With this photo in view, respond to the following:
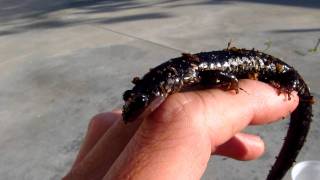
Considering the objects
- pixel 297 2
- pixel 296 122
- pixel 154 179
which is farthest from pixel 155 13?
pixel 154 179

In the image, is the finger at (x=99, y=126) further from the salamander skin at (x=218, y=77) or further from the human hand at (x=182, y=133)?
the salamander skin at (x=218, y=77)

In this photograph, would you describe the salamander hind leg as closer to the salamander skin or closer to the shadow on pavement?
the salamander skin

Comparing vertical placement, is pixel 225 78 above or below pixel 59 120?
above

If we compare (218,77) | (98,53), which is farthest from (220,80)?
(98,53)

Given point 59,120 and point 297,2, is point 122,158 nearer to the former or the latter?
point 59,120

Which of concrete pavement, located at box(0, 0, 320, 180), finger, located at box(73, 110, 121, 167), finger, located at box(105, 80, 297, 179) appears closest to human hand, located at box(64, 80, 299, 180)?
finger, located at box(105, 80, 297, 179)
